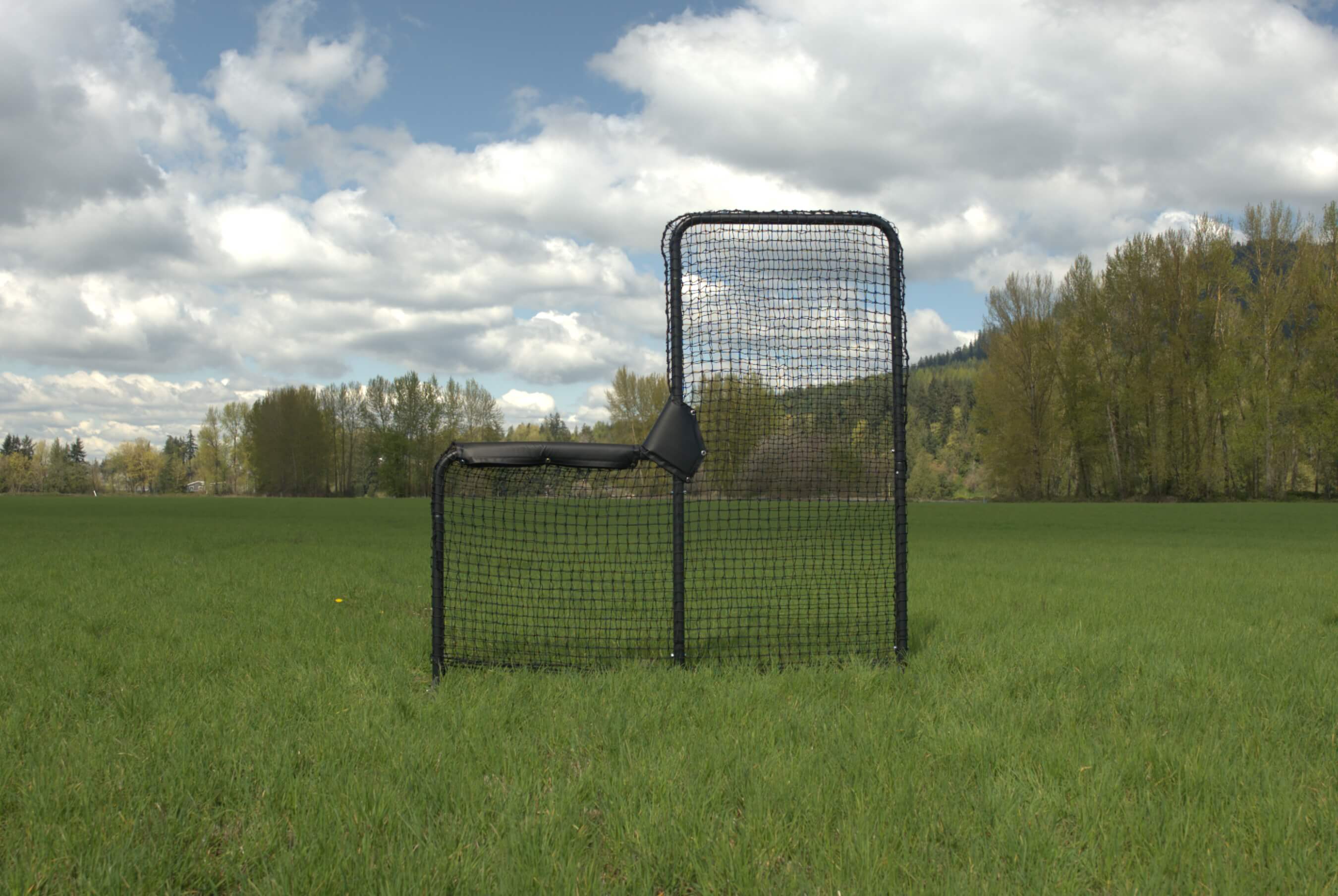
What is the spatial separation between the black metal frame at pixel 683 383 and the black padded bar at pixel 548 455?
11 cm

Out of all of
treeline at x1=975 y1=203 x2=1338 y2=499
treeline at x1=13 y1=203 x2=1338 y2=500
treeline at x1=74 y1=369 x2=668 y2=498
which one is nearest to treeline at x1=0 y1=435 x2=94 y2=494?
treeline at x1=74 y1=369 x2=668 y2=498

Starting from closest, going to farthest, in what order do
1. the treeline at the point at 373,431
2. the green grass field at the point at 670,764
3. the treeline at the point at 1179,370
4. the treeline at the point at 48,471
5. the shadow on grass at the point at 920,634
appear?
the green grass field at the point at 670,764 → the shadow on grass at the point at 920,634 → the treeline at the point at 1179,370 → the treeline at the point at 373,431 → the treeline at the point at 48,471

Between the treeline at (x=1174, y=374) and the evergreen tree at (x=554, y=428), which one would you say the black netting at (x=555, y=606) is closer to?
the treeline at (x=1174, y=374)

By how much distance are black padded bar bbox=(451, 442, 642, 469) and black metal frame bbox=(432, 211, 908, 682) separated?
105 mm

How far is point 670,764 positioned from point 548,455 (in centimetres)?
223

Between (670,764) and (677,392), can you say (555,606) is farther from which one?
(670,764)

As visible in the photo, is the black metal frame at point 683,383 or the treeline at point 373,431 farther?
the treeline at point 373,431

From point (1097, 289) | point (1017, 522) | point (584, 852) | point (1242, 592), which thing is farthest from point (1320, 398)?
point (584, 852)

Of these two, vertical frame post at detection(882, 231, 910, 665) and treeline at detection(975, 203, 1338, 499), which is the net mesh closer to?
vertical frame post at detection(882, 231, 910, 665)

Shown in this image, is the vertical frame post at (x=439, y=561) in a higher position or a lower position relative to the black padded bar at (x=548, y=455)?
lower

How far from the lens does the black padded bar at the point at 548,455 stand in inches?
204

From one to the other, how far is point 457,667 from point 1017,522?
83.4 ft

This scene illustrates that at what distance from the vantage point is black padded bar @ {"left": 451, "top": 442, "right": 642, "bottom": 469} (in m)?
5.19

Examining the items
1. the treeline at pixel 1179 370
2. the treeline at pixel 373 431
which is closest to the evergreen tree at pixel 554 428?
the treeline at pixel 373 431
